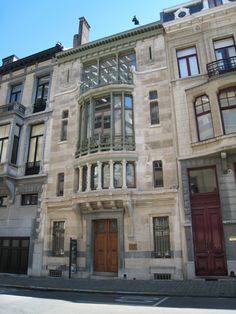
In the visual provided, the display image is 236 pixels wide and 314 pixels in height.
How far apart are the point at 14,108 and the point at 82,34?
8622mm

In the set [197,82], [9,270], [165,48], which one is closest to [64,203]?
[9,270]

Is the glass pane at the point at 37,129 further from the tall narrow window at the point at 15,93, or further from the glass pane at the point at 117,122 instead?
the glass pane at the point at 117,122

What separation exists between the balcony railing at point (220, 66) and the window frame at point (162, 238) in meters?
8.60

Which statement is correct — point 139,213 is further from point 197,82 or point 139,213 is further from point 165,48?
point 165,48

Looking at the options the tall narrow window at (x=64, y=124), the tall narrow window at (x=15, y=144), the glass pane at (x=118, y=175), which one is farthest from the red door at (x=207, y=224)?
the tall narrow window at (x=15, y=144)

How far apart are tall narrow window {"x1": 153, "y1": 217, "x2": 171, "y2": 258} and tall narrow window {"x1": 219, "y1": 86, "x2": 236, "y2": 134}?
5873mm

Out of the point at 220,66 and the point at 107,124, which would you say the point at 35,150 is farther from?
the point at 220,66

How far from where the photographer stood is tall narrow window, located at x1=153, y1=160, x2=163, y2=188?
14.8m

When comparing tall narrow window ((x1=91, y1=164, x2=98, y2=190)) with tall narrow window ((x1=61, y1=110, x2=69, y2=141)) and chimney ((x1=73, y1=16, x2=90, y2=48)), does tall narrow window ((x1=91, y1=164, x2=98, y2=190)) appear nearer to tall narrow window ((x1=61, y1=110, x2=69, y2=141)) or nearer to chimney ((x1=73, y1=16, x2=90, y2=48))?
tall narrow window ((x1=61, y1=110, x2=69, y2=141))

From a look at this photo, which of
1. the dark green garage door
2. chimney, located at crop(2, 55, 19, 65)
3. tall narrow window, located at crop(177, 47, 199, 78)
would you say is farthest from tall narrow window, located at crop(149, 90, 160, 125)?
chimney, located at crop(2, 55, 19, 65)

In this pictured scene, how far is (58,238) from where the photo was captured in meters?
16.2

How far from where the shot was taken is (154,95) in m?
16.7

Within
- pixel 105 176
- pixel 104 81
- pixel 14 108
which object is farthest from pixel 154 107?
pixel 14 108

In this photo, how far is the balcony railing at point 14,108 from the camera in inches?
765
